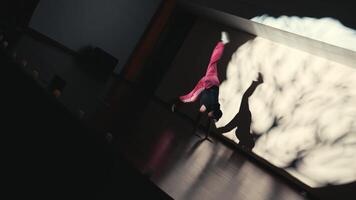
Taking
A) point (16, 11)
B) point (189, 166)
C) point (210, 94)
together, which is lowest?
point (189, 166)

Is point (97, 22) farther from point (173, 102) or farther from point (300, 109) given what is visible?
point (300, 109)

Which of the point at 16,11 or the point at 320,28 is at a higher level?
the point at 320,28

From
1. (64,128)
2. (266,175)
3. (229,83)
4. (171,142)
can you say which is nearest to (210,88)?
(171,142)

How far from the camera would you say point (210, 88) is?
3377 millimetres

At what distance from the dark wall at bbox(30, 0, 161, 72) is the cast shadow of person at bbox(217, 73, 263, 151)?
2.57m

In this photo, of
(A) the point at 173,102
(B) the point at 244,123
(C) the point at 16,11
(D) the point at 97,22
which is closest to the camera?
(A) the point at 173,102

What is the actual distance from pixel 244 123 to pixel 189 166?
2.16 meters

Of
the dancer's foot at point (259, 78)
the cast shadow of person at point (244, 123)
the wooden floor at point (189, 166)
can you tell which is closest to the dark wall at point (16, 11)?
the wooden floor at point (189, 166)

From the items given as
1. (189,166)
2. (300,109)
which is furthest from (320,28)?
(189,166)

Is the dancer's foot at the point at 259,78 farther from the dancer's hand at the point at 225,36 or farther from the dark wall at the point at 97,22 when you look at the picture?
the dark wall at the point at 97,22

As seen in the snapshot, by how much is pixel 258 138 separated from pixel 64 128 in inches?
143

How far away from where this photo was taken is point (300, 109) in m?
3.90

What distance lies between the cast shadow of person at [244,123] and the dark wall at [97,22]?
2573mm

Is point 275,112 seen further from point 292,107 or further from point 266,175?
point 266,175
